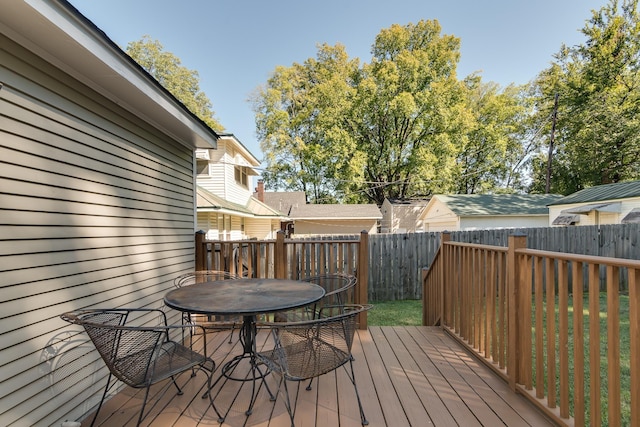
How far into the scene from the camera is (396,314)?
18.9 ft

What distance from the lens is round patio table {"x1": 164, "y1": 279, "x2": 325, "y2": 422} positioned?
2094 millimetres

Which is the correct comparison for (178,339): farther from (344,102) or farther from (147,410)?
(344,102)

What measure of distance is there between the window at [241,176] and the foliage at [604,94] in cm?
1860

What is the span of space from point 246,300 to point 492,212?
1378 cm

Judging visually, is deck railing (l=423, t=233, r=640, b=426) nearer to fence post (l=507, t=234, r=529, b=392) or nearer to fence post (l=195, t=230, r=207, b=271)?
fence post (l=507, t=234, r=529, b=392)

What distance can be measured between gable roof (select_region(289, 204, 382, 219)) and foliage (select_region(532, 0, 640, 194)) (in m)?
12.5

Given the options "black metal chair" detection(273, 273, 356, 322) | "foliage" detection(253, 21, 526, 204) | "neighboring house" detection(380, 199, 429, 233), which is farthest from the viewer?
"neighboring house" detection(380, 199, 429, 233)

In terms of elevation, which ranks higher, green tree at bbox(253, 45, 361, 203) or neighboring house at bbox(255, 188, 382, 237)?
green tree at bbox(253, 45, 361, 203)

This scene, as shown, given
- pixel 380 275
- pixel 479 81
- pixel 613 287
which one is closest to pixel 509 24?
pixel 479 81

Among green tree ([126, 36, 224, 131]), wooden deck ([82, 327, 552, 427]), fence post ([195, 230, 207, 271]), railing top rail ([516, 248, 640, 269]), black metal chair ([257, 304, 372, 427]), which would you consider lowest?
wooden deck ([82, 327, 552, 427])

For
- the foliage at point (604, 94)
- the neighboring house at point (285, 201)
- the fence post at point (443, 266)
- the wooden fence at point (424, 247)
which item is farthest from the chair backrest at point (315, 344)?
the foliage at point (604, 94)

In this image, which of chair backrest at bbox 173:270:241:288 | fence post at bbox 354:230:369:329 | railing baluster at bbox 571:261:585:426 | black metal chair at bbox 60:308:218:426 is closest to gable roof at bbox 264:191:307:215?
chair backrest at bbox 173:270:241:288

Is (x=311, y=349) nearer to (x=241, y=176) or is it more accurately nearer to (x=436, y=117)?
(x=241, y=176)

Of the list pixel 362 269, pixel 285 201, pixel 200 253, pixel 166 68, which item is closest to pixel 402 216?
pixel 285 201
